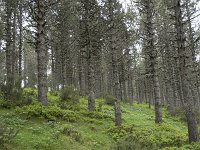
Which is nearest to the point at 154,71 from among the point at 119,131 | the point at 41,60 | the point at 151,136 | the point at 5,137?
the point at 151,136

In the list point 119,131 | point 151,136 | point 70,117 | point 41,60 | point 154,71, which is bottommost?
point 151,136

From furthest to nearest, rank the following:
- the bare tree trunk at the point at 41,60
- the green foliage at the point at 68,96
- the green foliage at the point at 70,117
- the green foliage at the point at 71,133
Answer: the green foliage at the point at 68,96
the bare tree trunk at the point at 41,60
the green foliage at the point at 70,117
the green foliage at the point at 71,133

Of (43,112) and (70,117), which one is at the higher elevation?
(43,112)

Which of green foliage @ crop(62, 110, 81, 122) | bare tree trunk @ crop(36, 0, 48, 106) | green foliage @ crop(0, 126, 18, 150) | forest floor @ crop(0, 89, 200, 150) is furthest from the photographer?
bare tree trunk @ crop(36, 0, 48, 106)

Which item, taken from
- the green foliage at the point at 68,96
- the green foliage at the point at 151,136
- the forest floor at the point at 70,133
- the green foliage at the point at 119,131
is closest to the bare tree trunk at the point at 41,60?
the forest floor at the point at 70,133

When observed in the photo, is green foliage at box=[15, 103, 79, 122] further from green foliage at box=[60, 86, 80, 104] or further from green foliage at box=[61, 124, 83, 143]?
green foliage at box=[60, 86, 80, 104]

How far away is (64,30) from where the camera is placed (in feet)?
94.1

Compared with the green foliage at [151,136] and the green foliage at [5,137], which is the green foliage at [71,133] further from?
the green foliage at [5,137]

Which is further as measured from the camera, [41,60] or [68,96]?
[68,96]

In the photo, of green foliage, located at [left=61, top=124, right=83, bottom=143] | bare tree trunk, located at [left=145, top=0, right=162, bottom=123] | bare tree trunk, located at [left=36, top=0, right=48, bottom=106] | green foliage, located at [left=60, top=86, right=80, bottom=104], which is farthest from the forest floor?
green foliage, located at [left=60, top=86, right=80, bottom=104]

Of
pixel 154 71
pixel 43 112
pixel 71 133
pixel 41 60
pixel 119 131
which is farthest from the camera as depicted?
pixel 154 71

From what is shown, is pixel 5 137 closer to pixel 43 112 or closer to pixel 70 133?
pixel 70 133

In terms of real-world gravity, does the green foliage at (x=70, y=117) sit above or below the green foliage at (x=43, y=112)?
below

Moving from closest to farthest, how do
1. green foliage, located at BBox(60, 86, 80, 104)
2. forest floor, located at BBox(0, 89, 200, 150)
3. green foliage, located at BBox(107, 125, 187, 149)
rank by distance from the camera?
forest floor, located at BBox(0, 89, 200, 150), green foliage, located at BBox(107, 125, 187, 149), green foliage, located at BBox(60, 86, 80, 104)
